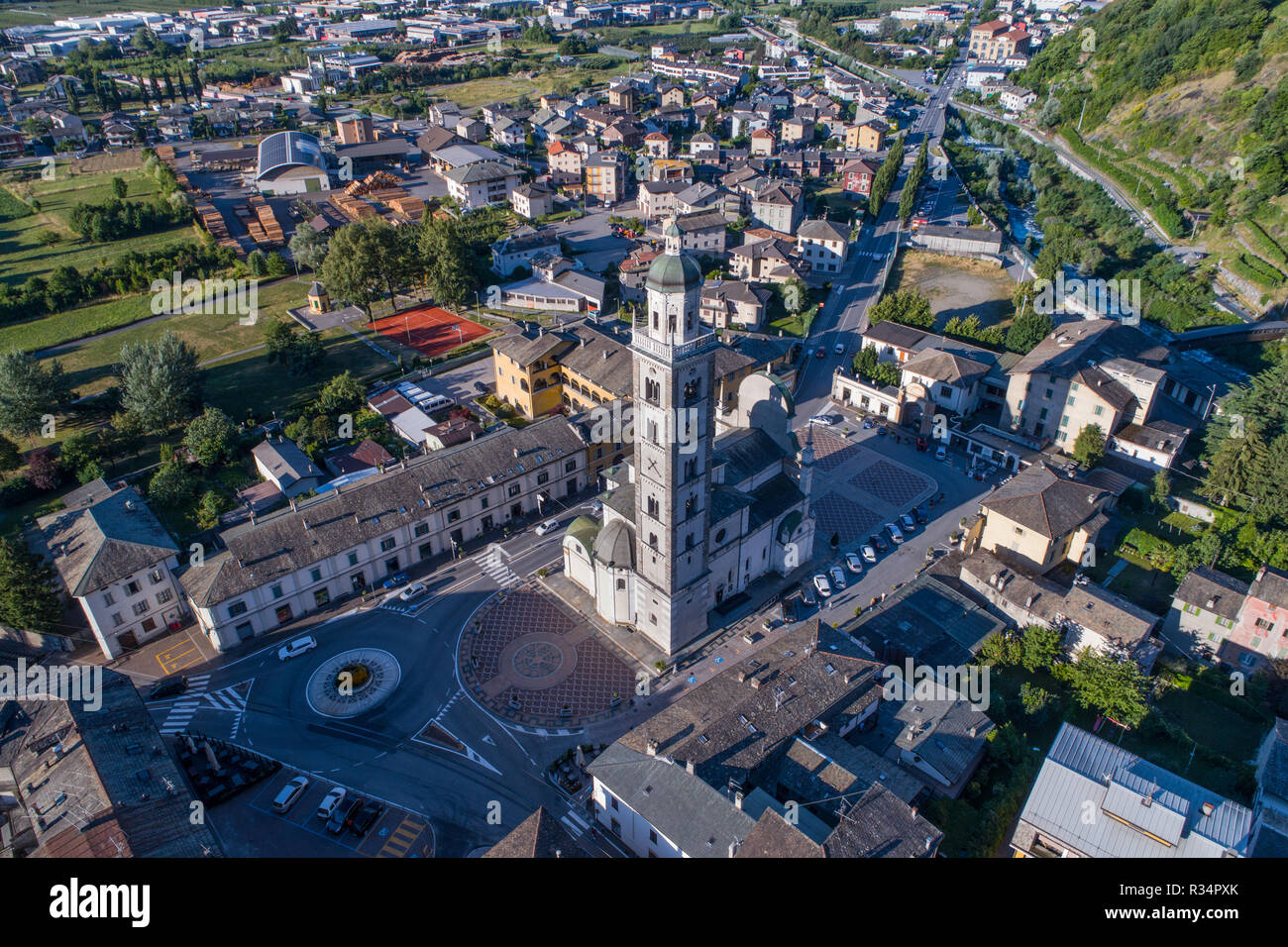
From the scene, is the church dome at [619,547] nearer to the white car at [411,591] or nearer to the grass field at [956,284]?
the white car at [411,591]

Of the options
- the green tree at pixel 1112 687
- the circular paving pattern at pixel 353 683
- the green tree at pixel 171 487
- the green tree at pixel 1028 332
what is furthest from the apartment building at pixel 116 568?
the green tree at pixel 1028 332

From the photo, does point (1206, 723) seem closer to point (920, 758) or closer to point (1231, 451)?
point (920, 758)

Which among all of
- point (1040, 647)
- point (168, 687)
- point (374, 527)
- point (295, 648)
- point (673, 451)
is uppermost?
point (673, 451)

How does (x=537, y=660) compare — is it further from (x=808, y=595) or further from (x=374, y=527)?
(x=808, y=595)

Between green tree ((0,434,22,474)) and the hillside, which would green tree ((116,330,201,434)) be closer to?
green tree ((0,434,22,474))

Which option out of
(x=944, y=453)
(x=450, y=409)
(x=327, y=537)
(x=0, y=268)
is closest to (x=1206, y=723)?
(x=944, y=453)

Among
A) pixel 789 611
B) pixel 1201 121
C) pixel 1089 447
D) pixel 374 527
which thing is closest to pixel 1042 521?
pixel 1089 447
